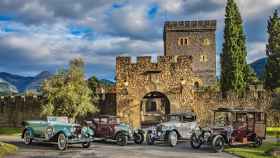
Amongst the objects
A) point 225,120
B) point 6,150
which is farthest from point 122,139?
point 6,150

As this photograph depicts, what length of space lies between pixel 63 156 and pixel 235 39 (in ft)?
145

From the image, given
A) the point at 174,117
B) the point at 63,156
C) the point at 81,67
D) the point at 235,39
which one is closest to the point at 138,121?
the point at 81,67

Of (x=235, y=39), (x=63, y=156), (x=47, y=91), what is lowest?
(x=63, y=156)

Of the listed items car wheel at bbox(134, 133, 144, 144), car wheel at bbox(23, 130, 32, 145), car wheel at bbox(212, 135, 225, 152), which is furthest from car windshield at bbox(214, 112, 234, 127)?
car wheel at bbox(23, 130, 32, 145)

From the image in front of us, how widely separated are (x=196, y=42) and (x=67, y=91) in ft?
189

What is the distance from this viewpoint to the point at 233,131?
25469mm

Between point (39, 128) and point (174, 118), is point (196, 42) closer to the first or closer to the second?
point (174, 118)

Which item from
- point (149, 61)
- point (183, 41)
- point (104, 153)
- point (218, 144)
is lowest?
point (104, 153)

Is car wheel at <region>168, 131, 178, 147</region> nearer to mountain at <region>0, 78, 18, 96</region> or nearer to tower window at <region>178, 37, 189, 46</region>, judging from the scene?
mountain at <region>0, 78, 18, 96</region>

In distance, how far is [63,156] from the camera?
809 inches

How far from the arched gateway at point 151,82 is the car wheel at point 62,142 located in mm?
16450

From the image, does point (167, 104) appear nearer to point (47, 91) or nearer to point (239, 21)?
point (47, 91)

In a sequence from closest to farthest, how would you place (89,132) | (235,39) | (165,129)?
(89,132)
(165,129)
(235,39)

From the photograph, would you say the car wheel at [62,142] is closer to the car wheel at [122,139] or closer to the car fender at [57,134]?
the car fender at [57,134]
